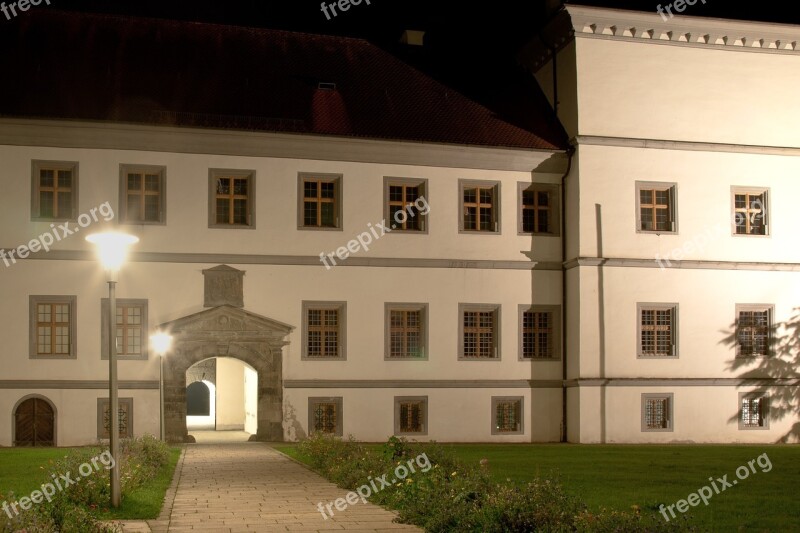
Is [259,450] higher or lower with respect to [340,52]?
lower

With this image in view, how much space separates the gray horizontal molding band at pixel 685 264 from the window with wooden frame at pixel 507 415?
4.34m

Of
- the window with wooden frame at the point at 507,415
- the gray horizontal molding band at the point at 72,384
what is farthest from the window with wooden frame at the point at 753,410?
the gray horizontal molding band at the point at 72,384

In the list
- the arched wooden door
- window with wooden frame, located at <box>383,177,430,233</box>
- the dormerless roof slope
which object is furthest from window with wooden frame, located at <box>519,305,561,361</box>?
the arched wooden door

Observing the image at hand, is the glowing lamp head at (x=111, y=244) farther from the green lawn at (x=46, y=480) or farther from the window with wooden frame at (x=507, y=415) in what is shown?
the window with wooden frame at (x=507, y=415)

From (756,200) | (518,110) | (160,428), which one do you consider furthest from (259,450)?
(756,200)

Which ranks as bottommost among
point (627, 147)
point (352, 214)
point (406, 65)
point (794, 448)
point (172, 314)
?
point (794, 448)

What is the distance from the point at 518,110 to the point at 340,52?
611cm

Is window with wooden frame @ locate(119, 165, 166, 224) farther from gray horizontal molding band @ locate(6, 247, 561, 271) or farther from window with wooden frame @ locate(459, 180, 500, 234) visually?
window with wooden frame @ locate(459, 180, 500, 234)

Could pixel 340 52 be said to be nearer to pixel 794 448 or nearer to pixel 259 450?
pixel 259 450

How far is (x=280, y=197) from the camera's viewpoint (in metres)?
31.7

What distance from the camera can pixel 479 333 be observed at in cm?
3297

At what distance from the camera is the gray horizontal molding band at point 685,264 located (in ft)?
107

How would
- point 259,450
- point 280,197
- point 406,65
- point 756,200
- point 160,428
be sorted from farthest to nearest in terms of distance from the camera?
point 406,65 → point 756,200 → point 280,197 → point 160,428 → point 259,450

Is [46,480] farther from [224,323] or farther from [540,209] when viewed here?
[540,209]
